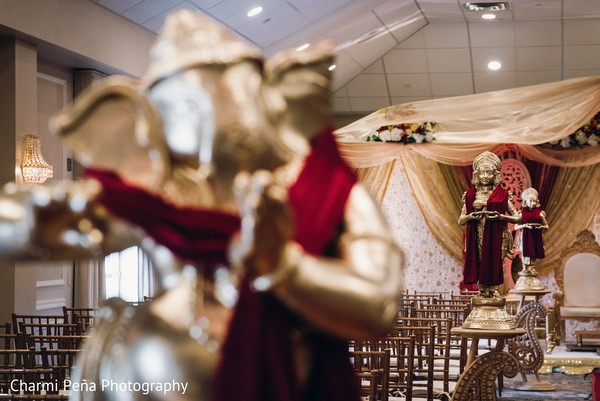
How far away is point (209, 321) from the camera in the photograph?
56.3 inches

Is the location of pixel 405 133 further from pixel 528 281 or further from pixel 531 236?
pixel 528 281

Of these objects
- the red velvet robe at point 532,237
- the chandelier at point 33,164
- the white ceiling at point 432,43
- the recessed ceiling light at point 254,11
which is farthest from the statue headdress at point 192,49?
the white ceiling at point 432,43

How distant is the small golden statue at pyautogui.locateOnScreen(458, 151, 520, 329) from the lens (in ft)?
21.5

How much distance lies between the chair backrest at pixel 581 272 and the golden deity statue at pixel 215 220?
11441mm

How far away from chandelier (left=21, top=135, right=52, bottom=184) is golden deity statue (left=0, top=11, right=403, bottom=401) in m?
7.45

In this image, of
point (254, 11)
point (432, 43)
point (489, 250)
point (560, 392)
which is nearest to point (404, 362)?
point (489, 250)

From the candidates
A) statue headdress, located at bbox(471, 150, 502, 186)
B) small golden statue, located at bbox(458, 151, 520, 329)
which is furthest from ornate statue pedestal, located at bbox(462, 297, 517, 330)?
statue headdress, located at bbox(471, 150, 502, 186)

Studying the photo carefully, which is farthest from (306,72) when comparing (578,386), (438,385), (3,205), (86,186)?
(578,386)

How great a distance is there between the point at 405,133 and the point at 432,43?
182cm

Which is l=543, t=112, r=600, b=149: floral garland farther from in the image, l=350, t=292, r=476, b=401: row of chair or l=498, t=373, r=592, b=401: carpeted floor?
l=350, t=292, r=476, b=401: row of chair

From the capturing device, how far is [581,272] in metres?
12.4

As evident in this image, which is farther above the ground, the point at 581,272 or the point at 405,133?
the point at 405,133

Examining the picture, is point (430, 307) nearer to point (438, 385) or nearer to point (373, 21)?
point (438, 385)

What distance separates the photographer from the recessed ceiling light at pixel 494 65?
14375 millimetres
